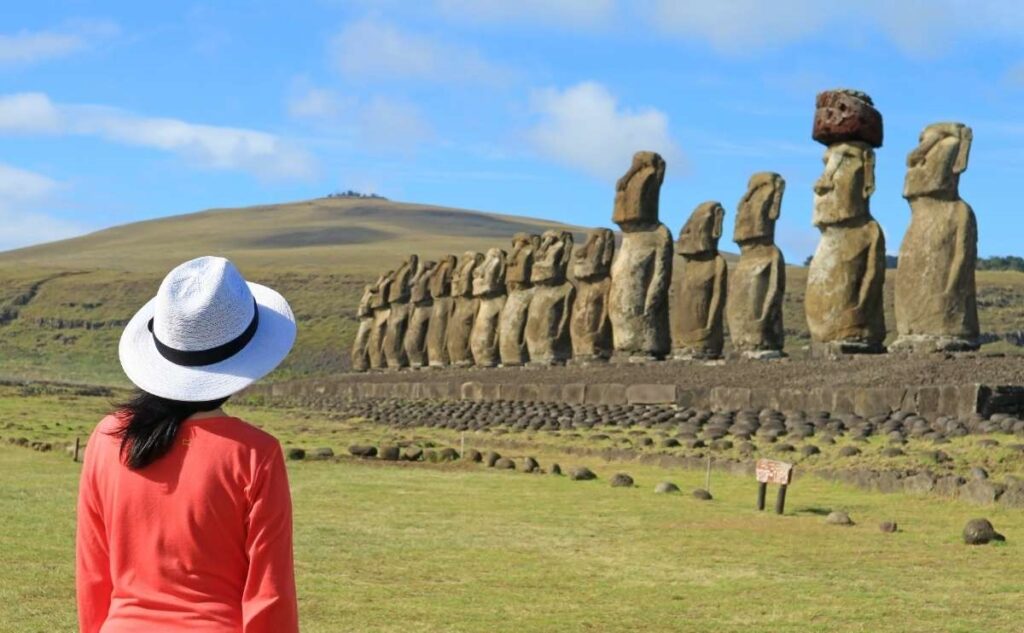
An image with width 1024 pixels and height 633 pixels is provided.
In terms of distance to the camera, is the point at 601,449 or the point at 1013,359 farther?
the point at 1013,359

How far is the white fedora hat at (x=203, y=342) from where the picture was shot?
390 centimetres

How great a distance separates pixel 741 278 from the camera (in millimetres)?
25250

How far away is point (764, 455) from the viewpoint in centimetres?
1605

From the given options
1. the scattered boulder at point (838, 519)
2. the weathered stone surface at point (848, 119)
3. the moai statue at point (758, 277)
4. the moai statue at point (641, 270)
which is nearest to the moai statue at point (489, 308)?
the moai statue at point (641, 270)

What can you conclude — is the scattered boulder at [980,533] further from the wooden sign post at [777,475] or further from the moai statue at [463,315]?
the moai statue at [463,315]

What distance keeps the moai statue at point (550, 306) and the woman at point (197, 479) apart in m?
29.3

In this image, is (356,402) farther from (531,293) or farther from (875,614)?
(875,614)

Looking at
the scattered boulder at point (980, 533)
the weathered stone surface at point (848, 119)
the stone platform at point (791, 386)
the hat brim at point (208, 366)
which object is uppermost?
the weathered stone surface at point (848, 119)

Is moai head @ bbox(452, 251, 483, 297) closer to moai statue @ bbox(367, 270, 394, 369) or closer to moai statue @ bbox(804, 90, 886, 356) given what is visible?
moai statue @ bbox(367, 270, 394, 369)

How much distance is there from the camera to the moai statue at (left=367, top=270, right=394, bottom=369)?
158 feet

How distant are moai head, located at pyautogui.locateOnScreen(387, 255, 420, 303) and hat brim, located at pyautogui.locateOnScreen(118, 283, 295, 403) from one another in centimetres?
4374

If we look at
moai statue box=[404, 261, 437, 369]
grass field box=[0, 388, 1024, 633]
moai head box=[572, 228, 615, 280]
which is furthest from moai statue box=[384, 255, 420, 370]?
grass field box=[0, 388, 1024, 633]

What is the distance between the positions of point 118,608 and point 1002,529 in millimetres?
8205

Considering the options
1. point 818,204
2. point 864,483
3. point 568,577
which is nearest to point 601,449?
point 864,483
